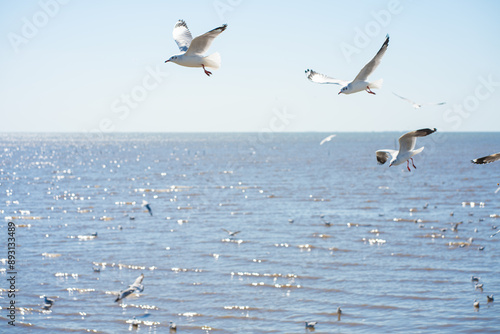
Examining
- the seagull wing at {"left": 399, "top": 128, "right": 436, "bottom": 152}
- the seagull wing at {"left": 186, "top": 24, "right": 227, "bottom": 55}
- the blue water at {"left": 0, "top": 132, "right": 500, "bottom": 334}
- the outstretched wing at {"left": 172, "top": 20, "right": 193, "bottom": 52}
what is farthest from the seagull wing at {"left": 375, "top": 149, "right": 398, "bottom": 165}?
the blue water at {"left": 0, "top": 132, "right": 500, "bottom": 334}

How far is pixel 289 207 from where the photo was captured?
3656 centimetres

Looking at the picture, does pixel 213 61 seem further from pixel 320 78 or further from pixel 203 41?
pixel 320 78

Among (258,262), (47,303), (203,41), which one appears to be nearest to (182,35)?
(203,41)

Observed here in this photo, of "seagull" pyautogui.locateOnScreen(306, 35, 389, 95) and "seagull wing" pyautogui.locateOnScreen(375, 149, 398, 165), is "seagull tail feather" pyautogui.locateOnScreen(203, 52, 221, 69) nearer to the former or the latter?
"seagull" pyautogui.locateOnScreen(306, 35, 389, 95)

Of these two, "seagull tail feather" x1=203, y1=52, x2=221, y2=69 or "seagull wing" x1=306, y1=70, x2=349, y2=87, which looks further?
"seagull wing" x1=306, y1=70, x2=349, y2=87

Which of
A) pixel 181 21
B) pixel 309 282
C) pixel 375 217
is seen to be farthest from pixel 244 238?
pixel 181 21

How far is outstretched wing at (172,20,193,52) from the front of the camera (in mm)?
9394

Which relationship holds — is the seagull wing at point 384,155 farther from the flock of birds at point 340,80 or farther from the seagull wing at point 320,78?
the seagull wing at point 320,78

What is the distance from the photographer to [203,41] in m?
7.75

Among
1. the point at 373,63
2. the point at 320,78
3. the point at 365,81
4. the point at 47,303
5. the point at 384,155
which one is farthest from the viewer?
the point at 47,303

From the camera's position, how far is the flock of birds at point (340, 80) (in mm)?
7684

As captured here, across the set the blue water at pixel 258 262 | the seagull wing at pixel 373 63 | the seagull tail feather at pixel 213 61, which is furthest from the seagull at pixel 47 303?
the seagull wing at pixel 373 63

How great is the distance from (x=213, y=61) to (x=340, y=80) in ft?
8.49

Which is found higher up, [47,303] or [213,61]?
[213,61]
